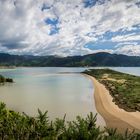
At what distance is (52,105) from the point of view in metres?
80.4

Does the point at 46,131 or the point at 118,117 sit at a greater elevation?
the point at 46,131

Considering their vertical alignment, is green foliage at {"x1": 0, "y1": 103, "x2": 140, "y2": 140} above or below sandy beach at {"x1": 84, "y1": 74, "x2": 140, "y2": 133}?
above

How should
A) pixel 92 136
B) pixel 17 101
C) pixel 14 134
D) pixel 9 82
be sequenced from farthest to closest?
pixel 9 82, pixel 17 101, pixel 14 134, pixel 92 136

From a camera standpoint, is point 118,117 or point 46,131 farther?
point 118,117

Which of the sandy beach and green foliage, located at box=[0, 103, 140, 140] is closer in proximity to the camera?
green foliage, located at box=[0, 103, 140, 140]

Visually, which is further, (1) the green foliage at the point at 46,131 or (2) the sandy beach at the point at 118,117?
(2) the sandy beach at the point at 118,117

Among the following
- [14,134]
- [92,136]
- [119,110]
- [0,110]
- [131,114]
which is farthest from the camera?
[119,110]

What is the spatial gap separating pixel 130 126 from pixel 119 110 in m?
15.8

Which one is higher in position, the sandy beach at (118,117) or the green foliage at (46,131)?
the green foliage at (46,131)

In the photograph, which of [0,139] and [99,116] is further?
[99,116]

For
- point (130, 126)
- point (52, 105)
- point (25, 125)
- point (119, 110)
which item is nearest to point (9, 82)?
point (52, 105)

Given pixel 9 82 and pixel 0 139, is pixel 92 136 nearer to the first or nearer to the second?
pixel 0 139

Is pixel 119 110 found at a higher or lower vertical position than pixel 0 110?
lower

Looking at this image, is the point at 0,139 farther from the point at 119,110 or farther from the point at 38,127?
the point at 119,110
